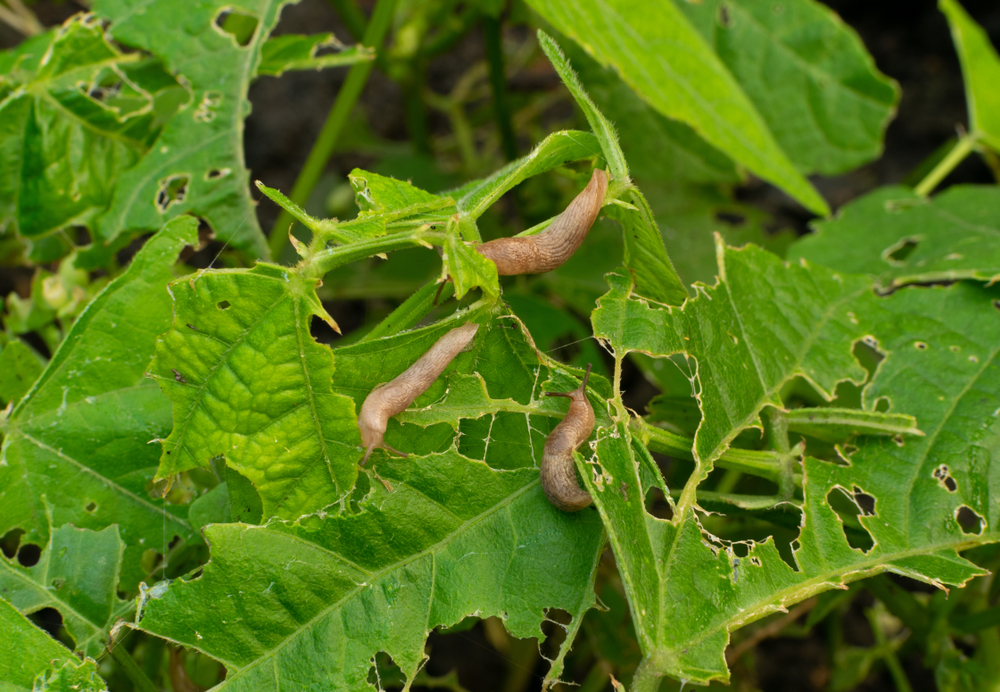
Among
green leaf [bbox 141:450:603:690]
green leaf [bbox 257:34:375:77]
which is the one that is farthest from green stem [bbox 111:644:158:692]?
green leaf [bbox 257:34:375:77]

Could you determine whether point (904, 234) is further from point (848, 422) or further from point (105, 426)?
point (105, 426)

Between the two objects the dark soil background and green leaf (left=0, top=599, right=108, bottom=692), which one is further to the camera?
the dark soil background

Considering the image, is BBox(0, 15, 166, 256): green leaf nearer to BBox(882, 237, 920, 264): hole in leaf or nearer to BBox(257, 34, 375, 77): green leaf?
BBox(257, 34, 375, 77): green leaf

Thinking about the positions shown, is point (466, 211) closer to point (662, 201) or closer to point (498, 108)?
point (498, 108)

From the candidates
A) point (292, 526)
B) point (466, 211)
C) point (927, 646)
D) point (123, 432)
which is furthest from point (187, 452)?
point (927, 646)

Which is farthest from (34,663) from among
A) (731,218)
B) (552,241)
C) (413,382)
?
(731,218)

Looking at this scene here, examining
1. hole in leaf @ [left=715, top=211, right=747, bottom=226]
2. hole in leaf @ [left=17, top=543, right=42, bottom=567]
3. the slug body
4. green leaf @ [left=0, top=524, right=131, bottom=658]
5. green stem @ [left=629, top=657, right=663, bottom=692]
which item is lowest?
hole in leaf @ [left=17, top=543, right=42, bottom=567]
